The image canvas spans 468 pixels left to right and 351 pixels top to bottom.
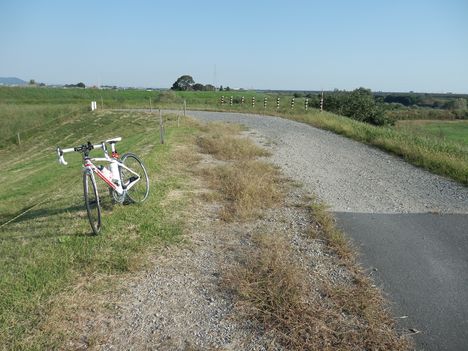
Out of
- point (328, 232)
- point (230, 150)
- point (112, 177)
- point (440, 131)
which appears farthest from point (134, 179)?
point (440, 131)

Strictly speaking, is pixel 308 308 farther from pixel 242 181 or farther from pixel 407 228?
pixel 242 181

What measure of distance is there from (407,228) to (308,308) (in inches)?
108

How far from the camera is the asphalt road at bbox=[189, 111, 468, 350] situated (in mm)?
3254

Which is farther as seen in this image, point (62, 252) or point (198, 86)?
point (198, 86)

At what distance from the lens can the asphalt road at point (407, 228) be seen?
10.7ft

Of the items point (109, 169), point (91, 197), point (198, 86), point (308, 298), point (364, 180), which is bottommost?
point (308, 298)

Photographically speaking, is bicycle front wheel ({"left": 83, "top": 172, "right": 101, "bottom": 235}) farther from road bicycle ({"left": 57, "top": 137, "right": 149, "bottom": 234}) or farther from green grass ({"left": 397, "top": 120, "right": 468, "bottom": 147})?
green grass ({"left": 397, "top": 120, "right": 468, "bottom": 147})

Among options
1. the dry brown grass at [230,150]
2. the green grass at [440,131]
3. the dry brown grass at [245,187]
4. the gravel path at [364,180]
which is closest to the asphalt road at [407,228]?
the gravel path at [364,180]

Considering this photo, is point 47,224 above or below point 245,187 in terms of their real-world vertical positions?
below

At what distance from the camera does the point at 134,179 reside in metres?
5.71

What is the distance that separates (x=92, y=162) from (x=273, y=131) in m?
12.2

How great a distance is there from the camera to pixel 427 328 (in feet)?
10.0

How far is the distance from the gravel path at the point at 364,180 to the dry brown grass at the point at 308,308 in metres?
2.58

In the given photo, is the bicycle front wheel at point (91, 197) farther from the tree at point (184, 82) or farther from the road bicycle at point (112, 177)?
the tree at point (184, 82)
